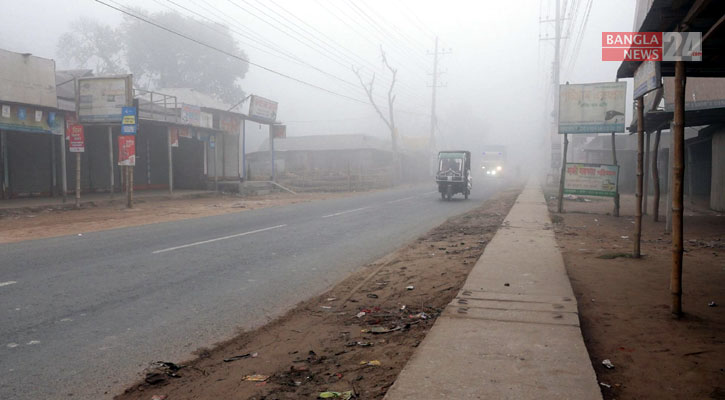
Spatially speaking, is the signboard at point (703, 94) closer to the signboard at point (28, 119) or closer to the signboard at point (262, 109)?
the signboard at point (28, 119)

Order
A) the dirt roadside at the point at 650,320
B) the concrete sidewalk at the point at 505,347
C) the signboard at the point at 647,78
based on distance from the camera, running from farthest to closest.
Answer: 1. the signboard at the point at 647,78
2. the dirt roadside at the point at 650,320
3. the concrete sidewalk at the point at 505,347

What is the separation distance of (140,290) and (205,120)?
2372cm

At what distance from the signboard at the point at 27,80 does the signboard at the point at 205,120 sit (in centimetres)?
933

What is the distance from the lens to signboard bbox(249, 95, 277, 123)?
103 feet

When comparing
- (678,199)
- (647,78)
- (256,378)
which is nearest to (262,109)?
(647,78)

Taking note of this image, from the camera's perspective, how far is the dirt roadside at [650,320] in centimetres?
365

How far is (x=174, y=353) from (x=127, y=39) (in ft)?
214

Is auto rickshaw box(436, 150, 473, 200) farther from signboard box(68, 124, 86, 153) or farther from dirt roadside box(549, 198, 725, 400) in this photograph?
signboard box(68, 124, 86, 153)

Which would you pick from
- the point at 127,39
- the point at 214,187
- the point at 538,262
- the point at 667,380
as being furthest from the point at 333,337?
the point at 127,39

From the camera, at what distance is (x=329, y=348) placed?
4.68m

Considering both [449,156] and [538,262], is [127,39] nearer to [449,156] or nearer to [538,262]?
[449,156]

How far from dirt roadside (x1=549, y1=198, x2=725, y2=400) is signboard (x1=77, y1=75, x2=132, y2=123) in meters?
17.6

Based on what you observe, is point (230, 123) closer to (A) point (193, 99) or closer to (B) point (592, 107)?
(A) point (193, 99)

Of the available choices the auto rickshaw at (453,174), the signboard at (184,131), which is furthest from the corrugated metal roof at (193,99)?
the auto rickshaw at (453,174)
